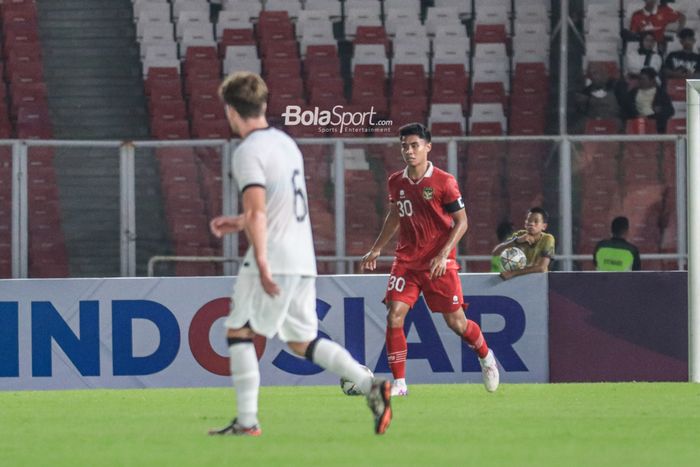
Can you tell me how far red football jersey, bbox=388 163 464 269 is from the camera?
1098 cm

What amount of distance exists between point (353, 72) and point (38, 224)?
22.9 ft

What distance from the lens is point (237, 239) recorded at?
561 inches

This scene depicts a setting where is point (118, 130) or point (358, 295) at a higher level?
point (118, 130)

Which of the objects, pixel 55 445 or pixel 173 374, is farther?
pixel 173 374

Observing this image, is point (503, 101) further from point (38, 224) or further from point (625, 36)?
point (38, 224)

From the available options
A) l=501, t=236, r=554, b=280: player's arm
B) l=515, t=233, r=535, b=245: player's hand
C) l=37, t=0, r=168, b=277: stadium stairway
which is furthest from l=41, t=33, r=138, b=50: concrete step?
l=501, t=236, r=554, b=280: player's arm

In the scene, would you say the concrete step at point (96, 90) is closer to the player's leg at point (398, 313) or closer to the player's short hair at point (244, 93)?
the player's leg at point (398, 313)

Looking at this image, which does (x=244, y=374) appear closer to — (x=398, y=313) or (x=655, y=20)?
(x=398, y=313)

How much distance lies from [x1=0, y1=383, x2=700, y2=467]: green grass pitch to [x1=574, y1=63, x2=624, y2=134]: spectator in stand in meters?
7.55

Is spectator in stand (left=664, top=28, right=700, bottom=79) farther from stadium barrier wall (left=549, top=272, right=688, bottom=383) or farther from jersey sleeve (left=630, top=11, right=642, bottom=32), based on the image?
stadium barrier wall (left=549, top=272, right=688, bottom=383)

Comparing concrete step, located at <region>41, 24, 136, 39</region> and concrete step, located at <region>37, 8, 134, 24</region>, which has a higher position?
concrete step, located at <region>37, 8, 134, 24</region>

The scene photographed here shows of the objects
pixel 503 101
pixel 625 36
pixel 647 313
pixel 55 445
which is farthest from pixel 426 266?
pixel 625 36

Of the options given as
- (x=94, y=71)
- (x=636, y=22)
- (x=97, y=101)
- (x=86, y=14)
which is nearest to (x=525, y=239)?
(x=636, y=22)

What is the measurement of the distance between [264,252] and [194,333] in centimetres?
576
